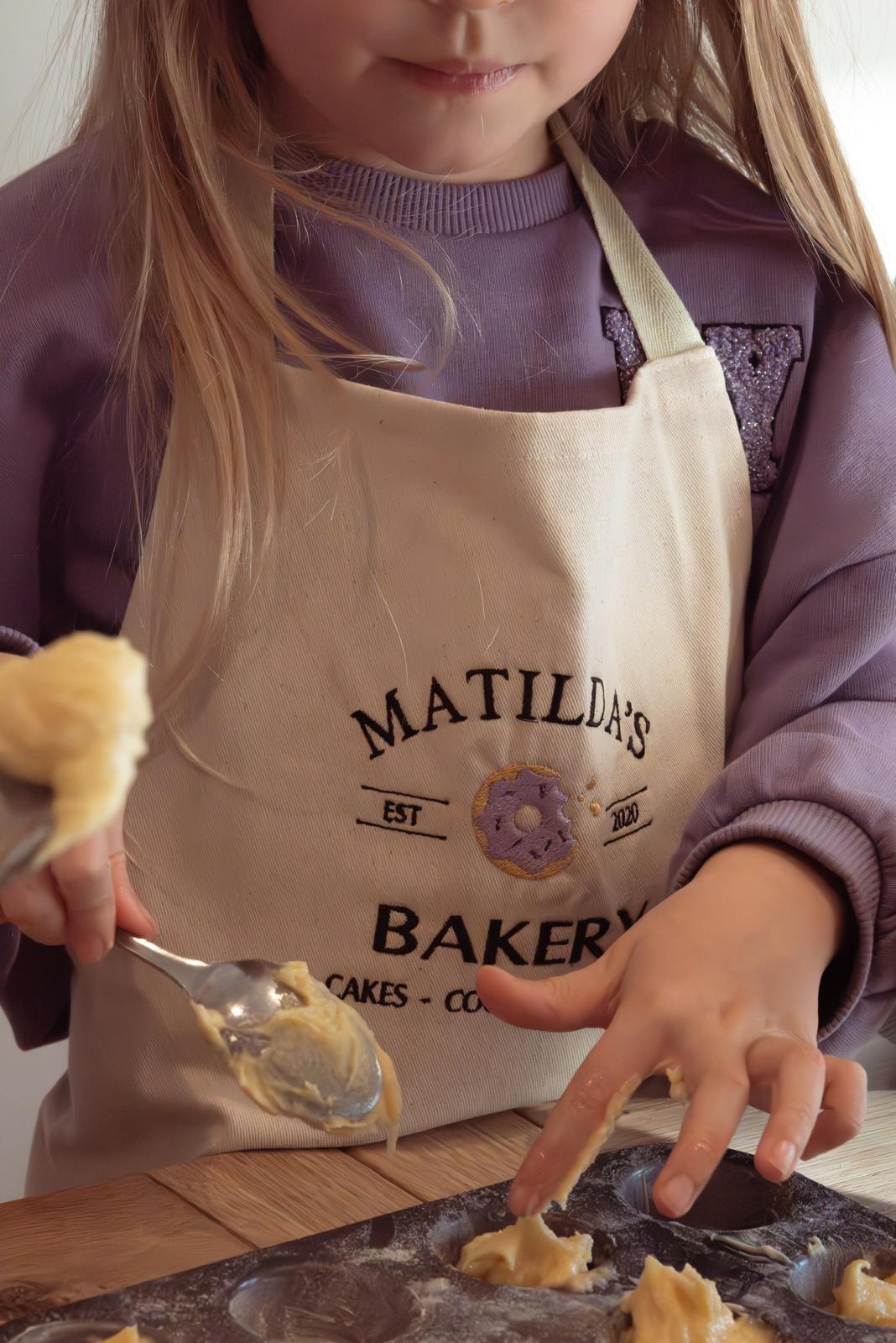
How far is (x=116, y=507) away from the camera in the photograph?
0.83m

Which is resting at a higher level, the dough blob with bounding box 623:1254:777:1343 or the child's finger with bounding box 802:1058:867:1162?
the child's finger with bounding box 802:1058:867:1162

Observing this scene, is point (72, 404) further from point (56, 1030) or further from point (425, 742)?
point (56, 1030)

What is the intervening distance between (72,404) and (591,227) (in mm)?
343

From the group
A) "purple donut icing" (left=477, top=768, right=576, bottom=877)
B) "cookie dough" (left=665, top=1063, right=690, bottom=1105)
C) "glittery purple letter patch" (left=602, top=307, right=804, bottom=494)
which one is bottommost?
"cookie dough" (left=665, top=1063, right=690, bottom=1105)

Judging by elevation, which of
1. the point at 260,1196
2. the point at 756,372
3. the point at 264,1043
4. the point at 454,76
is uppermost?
the point at 454,76

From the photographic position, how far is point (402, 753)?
0.81 meters

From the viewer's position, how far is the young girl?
770mm

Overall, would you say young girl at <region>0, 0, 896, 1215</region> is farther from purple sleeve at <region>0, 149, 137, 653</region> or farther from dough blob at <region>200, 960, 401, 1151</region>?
dough blob at <region>200, 960, 401, 1151</region>

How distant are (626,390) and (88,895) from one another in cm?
45

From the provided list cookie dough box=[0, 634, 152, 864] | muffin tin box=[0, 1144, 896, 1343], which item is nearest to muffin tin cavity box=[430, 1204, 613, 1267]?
muffin tin box=[0, 1144, 896, 1343]

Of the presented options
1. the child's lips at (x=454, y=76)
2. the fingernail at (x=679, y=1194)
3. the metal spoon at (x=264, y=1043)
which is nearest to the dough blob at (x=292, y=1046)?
the metal spoon at (x=264, y=1043)

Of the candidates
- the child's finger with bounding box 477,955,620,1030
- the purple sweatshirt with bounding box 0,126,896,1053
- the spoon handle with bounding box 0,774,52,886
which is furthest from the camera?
the purple sweatshirt with bounding box 0,126,896,1053

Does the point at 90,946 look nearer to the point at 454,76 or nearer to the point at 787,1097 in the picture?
the point at 787,1097

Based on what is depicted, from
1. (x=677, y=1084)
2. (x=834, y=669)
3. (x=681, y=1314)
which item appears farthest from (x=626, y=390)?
(x=681, y=1314)
